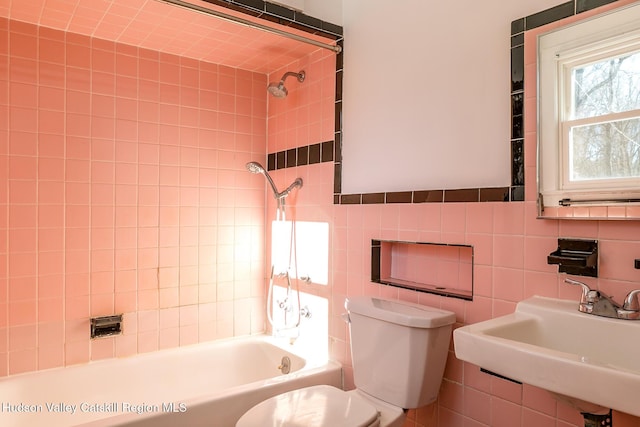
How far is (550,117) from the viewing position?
1.45 metres

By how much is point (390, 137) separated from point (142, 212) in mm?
1431

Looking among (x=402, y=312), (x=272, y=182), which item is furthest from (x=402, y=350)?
(x=272, y=182)

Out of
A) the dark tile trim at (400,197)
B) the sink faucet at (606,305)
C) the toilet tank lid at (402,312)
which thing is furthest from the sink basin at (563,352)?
the dark tile trim at (400,197)

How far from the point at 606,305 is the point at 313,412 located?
3.34ft

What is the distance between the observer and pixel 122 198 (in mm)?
2408

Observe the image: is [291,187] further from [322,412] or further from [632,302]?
[632,302]

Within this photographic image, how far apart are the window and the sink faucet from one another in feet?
0.89

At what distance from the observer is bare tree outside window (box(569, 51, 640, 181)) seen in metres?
1.29

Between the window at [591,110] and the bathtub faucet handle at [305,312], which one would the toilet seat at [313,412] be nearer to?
the bathtub faucet handle at [305,312]

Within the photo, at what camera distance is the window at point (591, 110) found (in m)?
1.29

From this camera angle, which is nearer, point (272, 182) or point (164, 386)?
point (164, 386)

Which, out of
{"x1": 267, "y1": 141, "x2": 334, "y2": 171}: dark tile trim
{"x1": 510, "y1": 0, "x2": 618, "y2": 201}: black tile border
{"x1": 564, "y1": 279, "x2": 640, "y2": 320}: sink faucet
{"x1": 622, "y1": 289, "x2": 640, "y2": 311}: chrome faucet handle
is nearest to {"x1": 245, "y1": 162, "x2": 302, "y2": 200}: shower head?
{"x1": 267, "y1": 141, "x2": 334, "y2": 171}: dark tile trim

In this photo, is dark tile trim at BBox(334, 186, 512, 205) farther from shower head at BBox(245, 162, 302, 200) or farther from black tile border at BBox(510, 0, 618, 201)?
shower head at BBox(245, 162, 302, 200)

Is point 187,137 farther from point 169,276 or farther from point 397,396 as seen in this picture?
point 397,396
